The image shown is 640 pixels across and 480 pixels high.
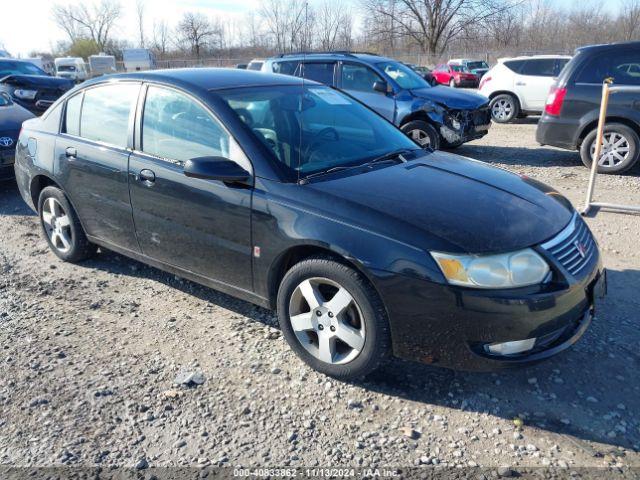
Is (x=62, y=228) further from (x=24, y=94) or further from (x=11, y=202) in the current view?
(x=24, y=94)

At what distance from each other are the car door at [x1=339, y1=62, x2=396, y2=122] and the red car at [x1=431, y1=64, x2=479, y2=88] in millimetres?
19994

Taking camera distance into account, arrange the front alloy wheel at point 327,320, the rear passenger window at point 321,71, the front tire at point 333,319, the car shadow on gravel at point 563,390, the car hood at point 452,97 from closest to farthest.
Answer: the car shadow on gravel at point 563,390, the front tire at point 333,319, the front alloy wheel at point 327,320, the car hood at point 452,97, the rear passenger window at point 321,71

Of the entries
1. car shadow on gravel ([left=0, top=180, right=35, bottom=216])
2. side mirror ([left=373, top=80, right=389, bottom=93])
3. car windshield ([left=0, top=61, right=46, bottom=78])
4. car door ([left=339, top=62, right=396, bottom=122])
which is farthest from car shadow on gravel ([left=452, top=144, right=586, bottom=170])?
car windshield ([left=0, top=61, right=46, bottom=78])

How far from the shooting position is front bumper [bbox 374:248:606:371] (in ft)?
8.33

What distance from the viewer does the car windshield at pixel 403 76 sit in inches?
353

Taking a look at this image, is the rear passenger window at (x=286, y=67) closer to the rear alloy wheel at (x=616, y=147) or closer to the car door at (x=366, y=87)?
the car door at (x=366, y=87)

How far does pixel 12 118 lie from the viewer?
24.7 feet

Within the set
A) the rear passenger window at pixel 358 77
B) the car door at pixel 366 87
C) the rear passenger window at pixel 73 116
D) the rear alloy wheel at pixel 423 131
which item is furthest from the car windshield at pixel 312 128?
the rear passenger window at pixel 358 77

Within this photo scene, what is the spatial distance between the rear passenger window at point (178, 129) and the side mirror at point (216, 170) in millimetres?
222

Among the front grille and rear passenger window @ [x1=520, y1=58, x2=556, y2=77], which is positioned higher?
rear passenger window @ [x1=520, y1=58, x2=556, y2=77]

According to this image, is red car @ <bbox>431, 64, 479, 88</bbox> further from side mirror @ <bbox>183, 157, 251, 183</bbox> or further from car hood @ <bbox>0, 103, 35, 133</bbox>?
side mirror @ <bbox>183, 157, 251, 183</bbox>

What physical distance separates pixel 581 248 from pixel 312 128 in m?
1.84

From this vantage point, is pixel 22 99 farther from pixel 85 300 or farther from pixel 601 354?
pixel 601 354

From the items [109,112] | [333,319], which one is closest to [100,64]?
[109,112]
